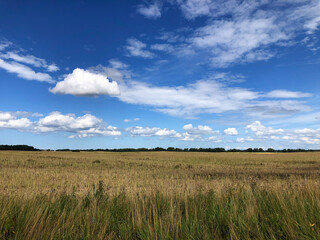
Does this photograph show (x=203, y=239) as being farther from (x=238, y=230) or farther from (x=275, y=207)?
(x=275, y=207)

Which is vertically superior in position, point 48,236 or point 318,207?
point 318,207

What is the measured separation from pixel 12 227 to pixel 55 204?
1405 mm

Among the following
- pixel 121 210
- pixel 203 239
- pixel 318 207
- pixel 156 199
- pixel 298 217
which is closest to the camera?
pixel 203 239

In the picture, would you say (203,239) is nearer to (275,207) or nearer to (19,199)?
(275,207)

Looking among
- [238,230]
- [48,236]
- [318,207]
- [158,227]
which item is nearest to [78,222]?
[48,236]

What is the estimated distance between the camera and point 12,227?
424cm

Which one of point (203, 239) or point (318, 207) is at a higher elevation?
point (318, 207)

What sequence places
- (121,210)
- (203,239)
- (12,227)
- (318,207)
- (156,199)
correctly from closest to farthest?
(203,239)
(12,227)
(318,207)
(121,210)
(156,199)

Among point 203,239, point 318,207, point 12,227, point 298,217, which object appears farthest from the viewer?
point 318,207

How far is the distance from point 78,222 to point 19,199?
1.98m

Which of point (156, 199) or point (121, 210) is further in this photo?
point (156, 199)

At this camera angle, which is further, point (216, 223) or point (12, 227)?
point (216, 223)

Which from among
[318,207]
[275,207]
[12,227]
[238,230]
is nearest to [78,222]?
[12,227]

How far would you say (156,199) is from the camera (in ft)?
21.2
